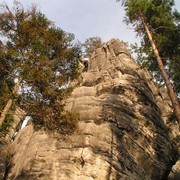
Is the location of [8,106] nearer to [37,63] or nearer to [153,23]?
[37,63]

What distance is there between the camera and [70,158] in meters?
16.7

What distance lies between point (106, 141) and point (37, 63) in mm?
7220

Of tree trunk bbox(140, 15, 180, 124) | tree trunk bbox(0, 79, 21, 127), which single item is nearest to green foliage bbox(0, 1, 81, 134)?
tree trunk bbox(0, 79, 21, 127)

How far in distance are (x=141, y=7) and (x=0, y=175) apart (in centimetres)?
1672

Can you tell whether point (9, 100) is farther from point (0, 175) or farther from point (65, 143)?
point (0, 175)

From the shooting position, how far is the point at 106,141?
1816 centimetres

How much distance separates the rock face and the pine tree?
2.30 metres

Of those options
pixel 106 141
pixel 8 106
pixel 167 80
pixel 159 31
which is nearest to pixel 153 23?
pixel 159 31

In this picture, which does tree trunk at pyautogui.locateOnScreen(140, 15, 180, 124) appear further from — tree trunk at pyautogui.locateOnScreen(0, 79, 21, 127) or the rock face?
tree trunk at pyautogui.locateOnScreen(0, 79, 21, 127)

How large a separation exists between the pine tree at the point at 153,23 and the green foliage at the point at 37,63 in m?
7.10

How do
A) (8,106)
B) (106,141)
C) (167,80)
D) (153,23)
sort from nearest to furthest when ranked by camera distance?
1. (8,106)
2. (167,80)
3. (106,141)
4. (153,23)

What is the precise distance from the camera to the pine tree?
66.2 feet

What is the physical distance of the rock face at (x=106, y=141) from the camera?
1644 cm

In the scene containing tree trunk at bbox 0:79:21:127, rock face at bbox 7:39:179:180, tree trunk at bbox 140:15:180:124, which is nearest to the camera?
tree trunk at bbox 0:79:21:127
